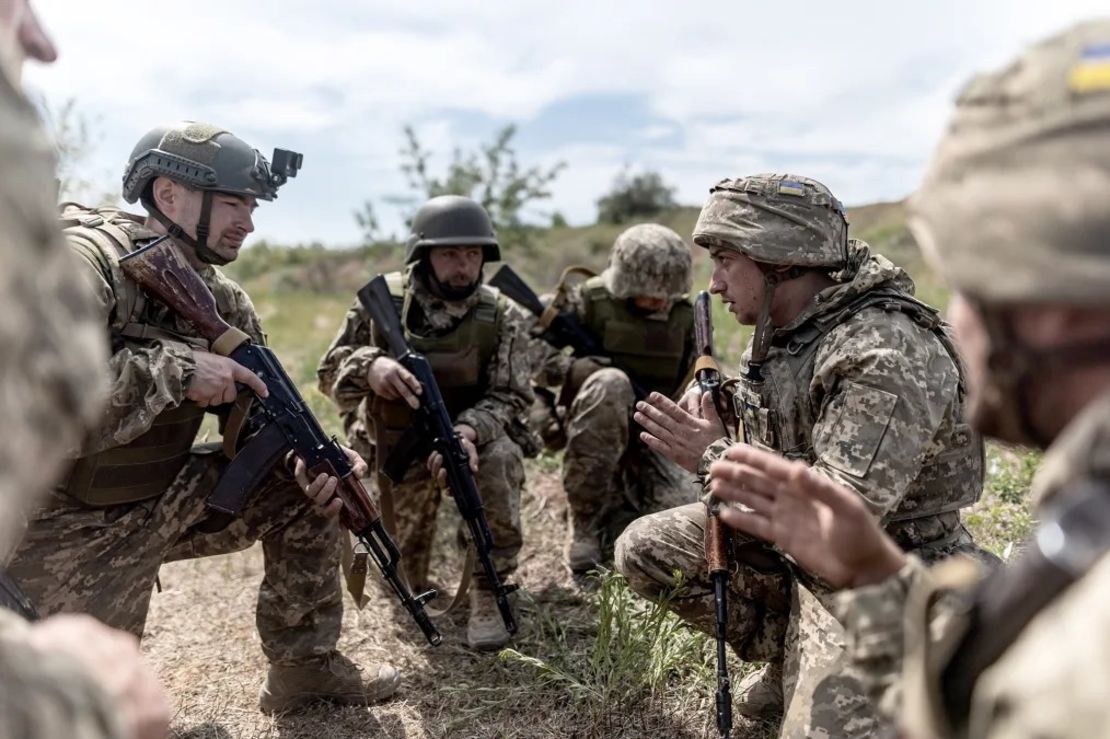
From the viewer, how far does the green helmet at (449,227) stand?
5.34 m

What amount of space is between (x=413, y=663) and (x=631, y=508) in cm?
198

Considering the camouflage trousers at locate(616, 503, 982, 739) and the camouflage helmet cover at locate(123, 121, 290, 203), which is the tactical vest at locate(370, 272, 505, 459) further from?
the camouflage trousers at locate(616, 503, 982, 739)

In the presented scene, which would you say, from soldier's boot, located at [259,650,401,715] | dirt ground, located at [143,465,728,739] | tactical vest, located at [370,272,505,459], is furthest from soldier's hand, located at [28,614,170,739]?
tactical vest, located at [370,272,505,459]

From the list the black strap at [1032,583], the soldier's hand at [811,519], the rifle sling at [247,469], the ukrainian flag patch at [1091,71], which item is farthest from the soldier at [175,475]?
the ukrainian flag patch at [1091,71]

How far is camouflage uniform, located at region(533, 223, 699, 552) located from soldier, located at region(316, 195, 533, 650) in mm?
553

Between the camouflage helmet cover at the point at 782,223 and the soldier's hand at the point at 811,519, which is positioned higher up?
the camouflage helmet cover at the point at 782,223

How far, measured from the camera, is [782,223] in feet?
11.6

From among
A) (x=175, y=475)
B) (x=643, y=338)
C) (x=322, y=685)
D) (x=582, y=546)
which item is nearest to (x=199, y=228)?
(x=175, y=475)

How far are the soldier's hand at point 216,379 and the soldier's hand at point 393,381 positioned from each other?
108 cm

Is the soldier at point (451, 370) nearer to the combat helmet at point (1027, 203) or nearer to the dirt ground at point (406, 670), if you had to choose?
the dirt ground at point (406, 670)

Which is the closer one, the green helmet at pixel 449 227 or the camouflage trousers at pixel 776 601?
the camouflage trousers at pixel 776 601

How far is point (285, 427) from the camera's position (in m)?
3.89

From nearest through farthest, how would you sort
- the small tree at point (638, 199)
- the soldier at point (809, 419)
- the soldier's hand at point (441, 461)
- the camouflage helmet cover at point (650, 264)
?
the soldier at point (809, 419) < the soldier's hand at point (441, 461) < the camouflage helmet cover at point (650, 264) < the small tree at point (638, 199)

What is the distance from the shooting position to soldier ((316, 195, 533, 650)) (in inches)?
201
